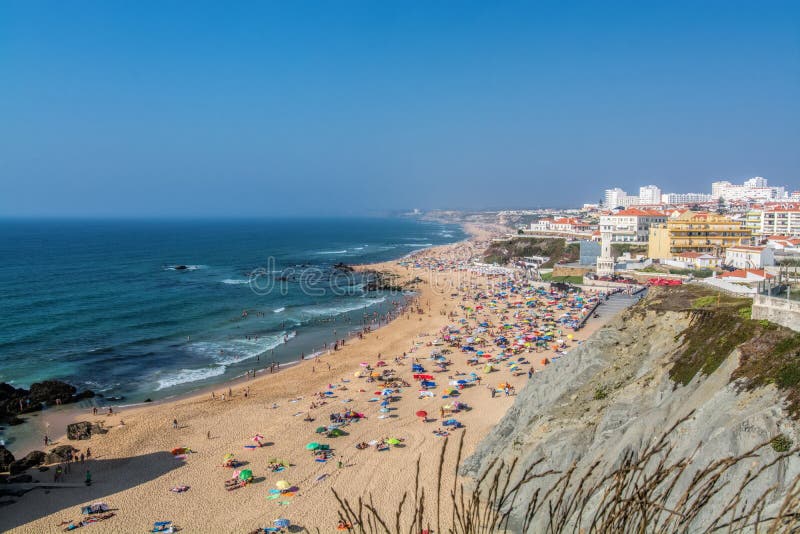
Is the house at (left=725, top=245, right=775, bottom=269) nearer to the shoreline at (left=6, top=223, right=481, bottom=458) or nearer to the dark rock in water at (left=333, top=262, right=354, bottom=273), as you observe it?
the shoreline at (left=6, top=223, right=481, bottom=458)

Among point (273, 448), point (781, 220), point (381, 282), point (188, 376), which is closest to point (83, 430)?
point (188, 376)

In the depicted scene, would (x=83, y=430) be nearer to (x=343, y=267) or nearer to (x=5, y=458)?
(x=5, y=458)

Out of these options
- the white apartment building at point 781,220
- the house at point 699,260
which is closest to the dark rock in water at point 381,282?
the house at point 699,260

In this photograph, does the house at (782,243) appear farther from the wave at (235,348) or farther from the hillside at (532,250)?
the wave at (235,348)

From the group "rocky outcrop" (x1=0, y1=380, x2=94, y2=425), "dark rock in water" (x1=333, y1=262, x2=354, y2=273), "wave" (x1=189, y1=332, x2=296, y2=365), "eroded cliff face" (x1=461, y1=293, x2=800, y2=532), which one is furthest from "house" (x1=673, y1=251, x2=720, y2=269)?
"rocky outcrop" (x1=0, y1=380, x2=94, y2=425)

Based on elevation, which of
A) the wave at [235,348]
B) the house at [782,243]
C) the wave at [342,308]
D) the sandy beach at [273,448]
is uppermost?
the house at [782,243]

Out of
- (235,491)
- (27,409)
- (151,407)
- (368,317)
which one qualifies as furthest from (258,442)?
(368,317)
